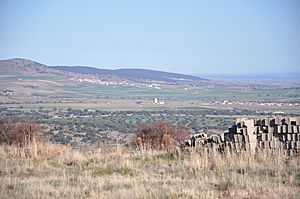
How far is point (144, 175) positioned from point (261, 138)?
5.05 m

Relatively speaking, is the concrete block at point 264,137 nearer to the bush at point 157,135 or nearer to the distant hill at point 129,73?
the bush at point 157,135

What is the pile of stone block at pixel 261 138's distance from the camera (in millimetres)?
13836

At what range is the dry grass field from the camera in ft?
28.2

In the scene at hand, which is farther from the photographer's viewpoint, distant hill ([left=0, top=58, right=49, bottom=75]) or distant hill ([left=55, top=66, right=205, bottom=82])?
distant hill ([left=55, top=66, right=205, bottom=82])

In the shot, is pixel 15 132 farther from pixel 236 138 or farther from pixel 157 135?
pixel 236 138

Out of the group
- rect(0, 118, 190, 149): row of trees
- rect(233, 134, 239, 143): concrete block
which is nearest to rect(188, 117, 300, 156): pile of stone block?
rect(233, 134, 239, 143): concrete block

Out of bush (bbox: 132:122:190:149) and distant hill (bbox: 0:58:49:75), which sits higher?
distant hill (bbox: 0:58:49:75)

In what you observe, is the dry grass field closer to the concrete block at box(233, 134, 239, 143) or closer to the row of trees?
the concrete block at box(233, 134, 239, 143)

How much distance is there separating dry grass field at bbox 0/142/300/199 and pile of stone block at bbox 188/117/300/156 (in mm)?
939

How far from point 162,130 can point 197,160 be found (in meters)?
9.64

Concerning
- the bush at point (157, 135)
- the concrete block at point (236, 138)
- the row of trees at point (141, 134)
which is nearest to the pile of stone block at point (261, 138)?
the concrete block at point (236, 138)

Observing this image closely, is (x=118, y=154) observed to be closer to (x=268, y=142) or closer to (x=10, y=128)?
(x=268, y=142)

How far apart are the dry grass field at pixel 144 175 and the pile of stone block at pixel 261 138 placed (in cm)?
94

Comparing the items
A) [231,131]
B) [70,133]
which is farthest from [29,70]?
[231,131]
